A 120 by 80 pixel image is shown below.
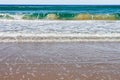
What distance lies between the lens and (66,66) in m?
6.71

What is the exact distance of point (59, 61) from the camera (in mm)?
7176

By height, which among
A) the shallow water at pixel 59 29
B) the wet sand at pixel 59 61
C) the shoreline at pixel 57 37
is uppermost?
the wet sand at pixel 59 61

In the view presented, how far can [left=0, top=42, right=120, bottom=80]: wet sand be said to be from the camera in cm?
590

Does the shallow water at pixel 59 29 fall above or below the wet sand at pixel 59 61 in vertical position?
below

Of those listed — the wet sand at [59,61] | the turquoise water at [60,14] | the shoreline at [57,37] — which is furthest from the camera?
the turquoise water at [60,14]

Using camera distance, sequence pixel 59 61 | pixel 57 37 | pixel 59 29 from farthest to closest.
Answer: pixel 59 29, pixel 57 37, pixel 59 61

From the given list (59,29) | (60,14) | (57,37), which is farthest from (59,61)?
(60,14)

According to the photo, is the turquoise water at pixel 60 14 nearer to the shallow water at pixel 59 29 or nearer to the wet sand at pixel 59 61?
the shallow water at pixel 59 29

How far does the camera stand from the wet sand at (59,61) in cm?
590

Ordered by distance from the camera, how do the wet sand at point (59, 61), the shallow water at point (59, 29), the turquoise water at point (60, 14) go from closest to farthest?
the wet sand at point (59, 61) < the shallow water at point (59, 29) < the turquoise water at point (60, 14)

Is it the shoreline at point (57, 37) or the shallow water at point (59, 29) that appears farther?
the shallow water at point (59, 29)

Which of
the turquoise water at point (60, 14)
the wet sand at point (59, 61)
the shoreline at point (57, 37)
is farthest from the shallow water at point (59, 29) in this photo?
the turquoise water at point (60, 14)

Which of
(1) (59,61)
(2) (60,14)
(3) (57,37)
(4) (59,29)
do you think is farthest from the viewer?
(2) (60,14)

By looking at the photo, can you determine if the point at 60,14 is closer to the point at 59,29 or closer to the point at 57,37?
the point at 59,29
